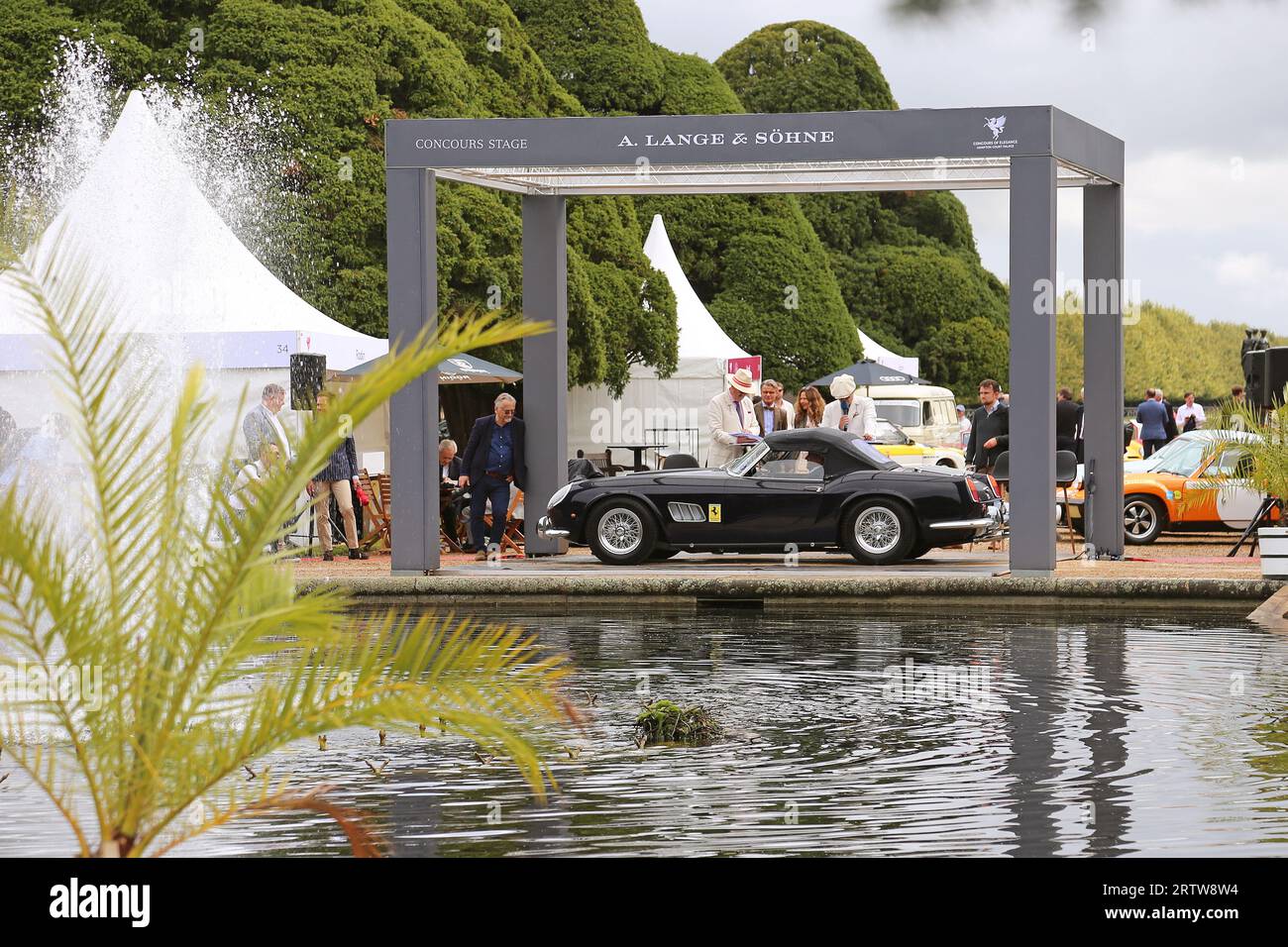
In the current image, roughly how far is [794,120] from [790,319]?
3359cm

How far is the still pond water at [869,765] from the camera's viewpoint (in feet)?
23.4

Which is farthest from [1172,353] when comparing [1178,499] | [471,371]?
[1178,499]

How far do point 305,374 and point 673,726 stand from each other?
12149 mm

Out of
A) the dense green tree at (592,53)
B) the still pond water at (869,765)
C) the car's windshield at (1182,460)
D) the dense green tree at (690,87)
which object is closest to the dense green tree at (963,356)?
the dense green tree at (690,87)

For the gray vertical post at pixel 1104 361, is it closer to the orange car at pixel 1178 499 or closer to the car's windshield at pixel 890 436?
the orange car at pixel 1178 499

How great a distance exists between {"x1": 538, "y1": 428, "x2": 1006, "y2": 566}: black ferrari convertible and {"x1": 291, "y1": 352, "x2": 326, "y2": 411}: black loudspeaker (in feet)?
12.2

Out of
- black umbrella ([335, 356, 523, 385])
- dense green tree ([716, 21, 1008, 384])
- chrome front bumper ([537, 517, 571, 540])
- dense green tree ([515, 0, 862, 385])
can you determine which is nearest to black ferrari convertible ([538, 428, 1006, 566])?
chrome front bumper ([537, 517, 571, 540])

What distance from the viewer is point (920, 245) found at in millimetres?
67875

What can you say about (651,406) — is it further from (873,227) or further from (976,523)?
(873,227)

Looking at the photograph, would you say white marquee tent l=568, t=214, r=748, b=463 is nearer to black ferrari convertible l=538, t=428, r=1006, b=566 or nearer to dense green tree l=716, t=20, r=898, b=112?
black ferrari convertible l=538, t=428, r=1006, b=566

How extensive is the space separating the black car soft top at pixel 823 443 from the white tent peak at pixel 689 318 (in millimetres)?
18462

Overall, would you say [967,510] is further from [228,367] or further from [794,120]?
[228,367]

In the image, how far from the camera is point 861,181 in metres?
19.1
